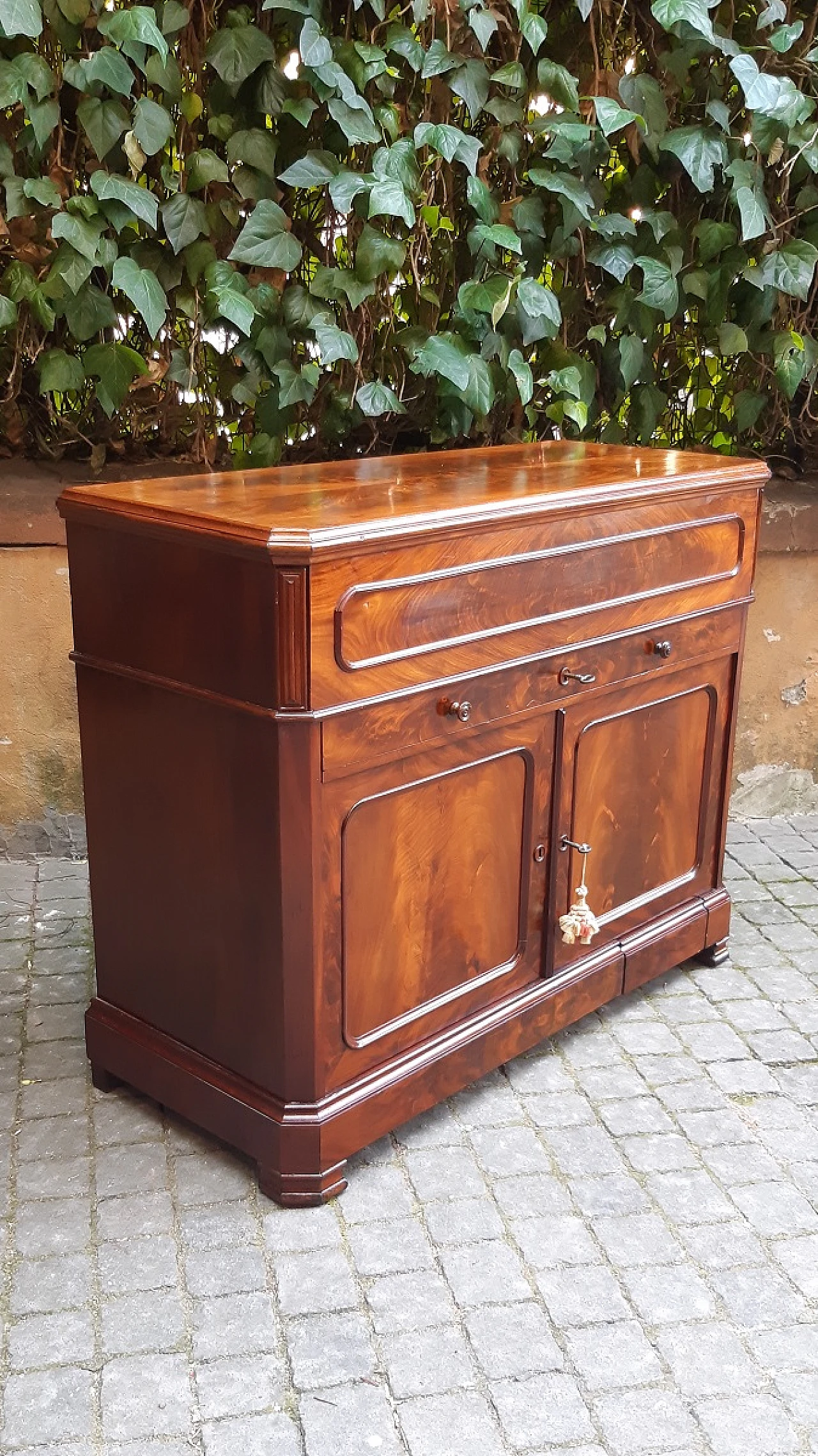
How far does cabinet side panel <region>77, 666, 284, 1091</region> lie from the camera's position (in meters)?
2.20

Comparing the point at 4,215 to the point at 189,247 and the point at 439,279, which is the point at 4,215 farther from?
the point at 439,279

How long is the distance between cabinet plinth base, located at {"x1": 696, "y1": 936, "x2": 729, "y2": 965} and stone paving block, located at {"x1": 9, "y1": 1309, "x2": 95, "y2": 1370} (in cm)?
181

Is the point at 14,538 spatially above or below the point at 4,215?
below

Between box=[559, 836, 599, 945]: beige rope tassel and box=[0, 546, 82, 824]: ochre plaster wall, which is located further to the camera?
box=[0, 546, 82, 824]: ochre plaster wall

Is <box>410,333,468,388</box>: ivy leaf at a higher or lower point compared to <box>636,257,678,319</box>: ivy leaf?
lower

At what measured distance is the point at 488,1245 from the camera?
223 centimetres

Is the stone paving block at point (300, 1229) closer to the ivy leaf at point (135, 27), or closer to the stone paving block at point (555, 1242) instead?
the stone paving block at point (555, 1242)

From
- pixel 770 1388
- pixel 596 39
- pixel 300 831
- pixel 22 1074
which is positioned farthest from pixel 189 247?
pixel 770 1388

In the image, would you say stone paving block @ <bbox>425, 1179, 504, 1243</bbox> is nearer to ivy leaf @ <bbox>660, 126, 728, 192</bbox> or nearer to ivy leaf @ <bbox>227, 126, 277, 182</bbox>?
ivy leaf @ <bbox>227, 126, 277, 182</bbox>

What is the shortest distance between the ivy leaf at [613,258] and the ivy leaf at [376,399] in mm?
689

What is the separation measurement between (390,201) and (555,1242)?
2353 mm

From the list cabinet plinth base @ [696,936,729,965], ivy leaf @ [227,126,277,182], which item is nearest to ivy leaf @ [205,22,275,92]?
ivy leaf @ [227,126,277,182]

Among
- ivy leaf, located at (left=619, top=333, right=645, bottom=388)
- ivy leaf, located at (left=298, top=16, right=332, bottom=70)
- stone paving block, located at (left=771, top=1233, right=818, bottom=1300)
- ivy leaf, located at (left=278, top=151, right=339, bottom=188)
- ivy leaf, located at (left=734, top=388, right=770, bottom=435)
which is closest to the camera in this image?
stone paving block, located at (left=771, top=1233, right=818, bottom=1300)

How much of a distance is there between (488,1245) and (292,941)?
2.12 ft
